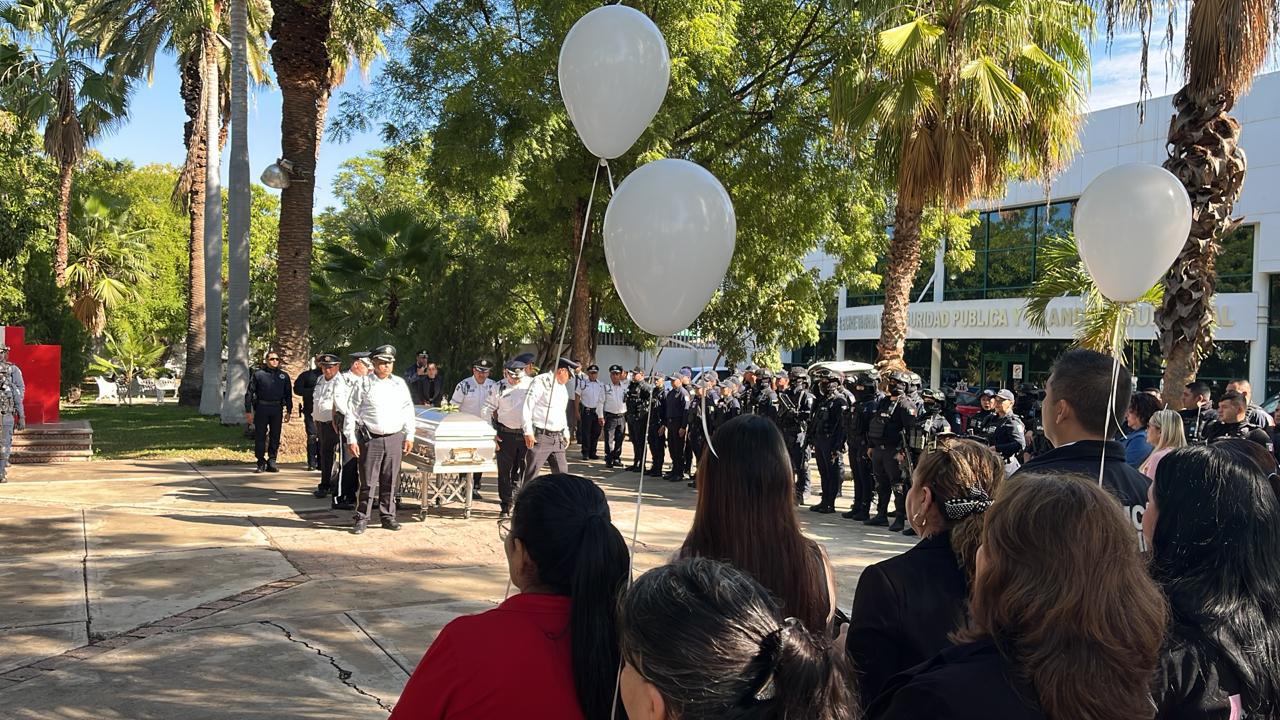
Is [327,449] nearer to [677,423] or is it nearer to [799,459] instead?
[677,423]

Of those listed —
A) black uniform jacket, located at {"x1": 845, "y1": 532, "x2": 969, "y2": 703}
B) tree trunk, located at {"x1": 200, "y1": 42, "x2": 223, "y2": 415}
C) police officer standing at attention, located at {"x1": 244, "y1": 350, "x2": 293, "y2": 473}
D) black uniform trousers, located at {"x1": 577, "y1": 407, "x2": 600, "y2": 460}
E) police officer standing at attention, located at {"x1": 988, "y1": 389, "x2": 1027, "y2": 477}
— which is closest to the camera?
black uniform jacket, located at {"x1": 845, "y1": 532, "x2": 969, "y2": 703}

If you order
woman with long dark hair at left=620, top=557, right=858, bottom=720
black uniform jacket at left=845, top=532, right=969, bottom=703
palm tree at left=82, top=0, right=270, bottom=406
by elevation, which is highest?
palm tree at left=82, top=0, right=270, bottom=406

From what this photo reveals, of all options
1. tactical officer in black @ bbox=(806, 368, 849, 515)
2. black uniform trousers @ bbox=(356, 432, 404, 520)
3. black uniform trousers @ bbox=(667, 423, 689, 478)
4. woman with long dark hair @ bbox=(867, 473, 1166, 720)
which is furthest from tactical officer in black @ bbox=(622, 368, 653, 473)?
woman with long dark hair @ bbox=(867, 473, 1166, 720)

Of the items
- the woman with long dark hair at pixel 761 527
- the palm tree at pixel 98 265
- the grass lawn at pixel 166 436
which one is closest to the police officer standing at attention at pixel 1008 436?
the woman with long dark hair at pixel 761 527

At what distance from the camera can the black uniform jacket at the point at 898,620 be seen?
2.51 metres

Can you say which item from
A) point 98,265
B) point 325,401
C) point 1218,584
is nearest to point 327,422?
point 325,401

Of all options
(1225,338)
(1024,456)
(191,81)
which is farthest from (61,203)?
(1225,338)

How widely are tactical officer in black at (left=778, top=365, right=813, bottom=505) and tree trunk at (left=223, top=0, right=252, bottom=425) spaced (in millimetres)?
11109

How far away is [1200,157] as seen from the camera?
8.92m

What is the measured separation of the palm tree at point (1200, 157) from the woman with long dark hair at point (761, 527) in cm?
791

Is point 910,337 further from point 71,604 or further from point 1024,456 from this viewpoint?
point 71,604

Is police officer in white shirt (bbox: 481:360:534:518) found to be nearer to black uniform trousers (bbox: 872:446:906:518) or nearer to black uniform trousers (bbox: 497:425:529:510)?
black uniform trousers (bbox: 497:425:529:510)

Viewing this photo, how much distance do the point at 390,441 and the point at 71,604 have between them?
3587mm

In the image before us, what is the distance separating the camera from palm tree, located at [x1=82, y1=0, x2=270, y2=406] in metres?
22.9
